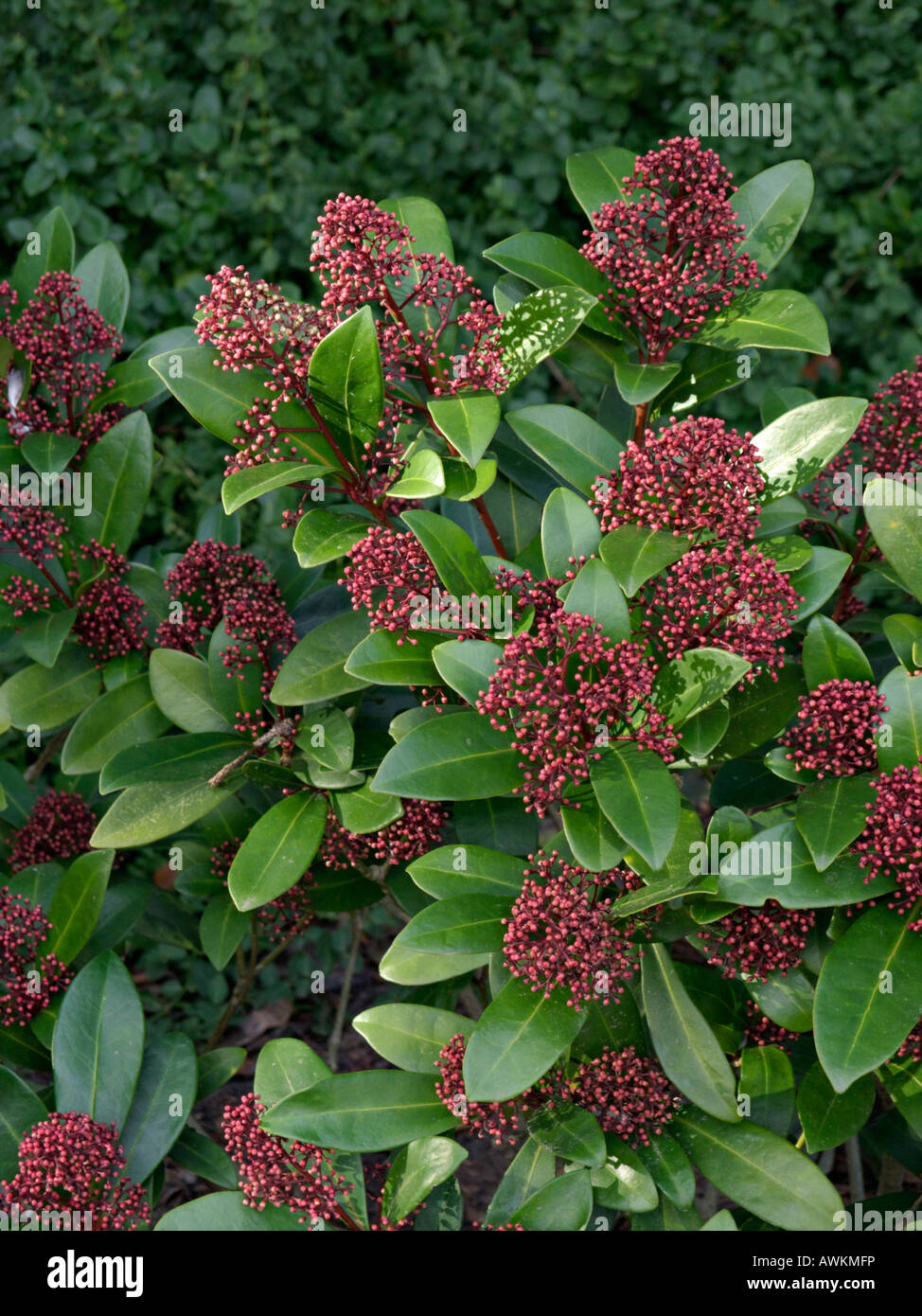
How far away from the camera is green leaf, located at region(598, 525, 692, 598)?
7.55 feet

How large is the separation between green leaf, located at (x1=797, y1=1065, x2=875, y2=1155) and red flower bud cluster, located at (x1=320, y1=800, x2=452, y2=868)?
33.6 inches

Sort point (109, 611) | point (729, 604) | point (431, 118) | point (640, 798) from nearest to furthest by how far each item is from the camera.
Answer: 1. point (640, 798)
2. point (729, 604)
3. point (109, 611)
4. point (431, 118)

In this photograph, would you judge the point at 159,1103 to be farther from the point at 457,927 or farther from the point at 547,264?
the point at 547,264

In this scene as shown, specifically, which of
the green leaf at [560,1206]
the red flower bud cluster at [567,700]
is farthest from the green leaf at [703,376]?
the green leaf at [560,1206]

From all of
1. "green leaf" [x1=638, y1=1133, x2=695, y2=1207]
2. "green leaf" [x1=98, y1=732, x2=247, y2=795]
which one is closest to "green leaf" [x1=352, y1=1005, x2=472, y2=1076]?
"green leaf" [x1=638, y1=1133, x2=695, y2=1207]

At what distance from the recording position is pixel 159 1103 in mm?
2762

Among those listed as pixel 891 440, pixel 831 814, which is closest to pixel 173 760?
pixel 831 814

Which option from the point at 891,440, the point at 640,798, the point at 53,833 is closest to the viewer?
the point at 640,798

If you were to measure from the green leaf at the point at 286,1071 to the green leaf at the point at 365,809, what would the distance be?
426 mm

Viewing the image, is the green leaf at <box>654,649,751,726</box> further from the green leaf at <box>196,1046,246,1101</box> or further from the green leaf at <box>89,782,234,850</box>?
the green leaf at <box>196,1046,246,1101</box>

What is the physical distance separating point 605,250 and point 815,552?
0.71 metres

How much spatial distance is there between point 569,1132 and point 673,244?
166 centimetres

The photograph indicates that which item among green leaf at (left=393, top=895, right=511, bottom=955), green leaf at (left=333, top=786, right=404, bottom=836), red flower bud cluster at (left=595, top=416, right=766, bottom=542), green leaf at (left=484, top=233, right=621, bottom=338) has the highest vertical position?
green leaf at (left=484, top=233, right=621, bottom=338)
